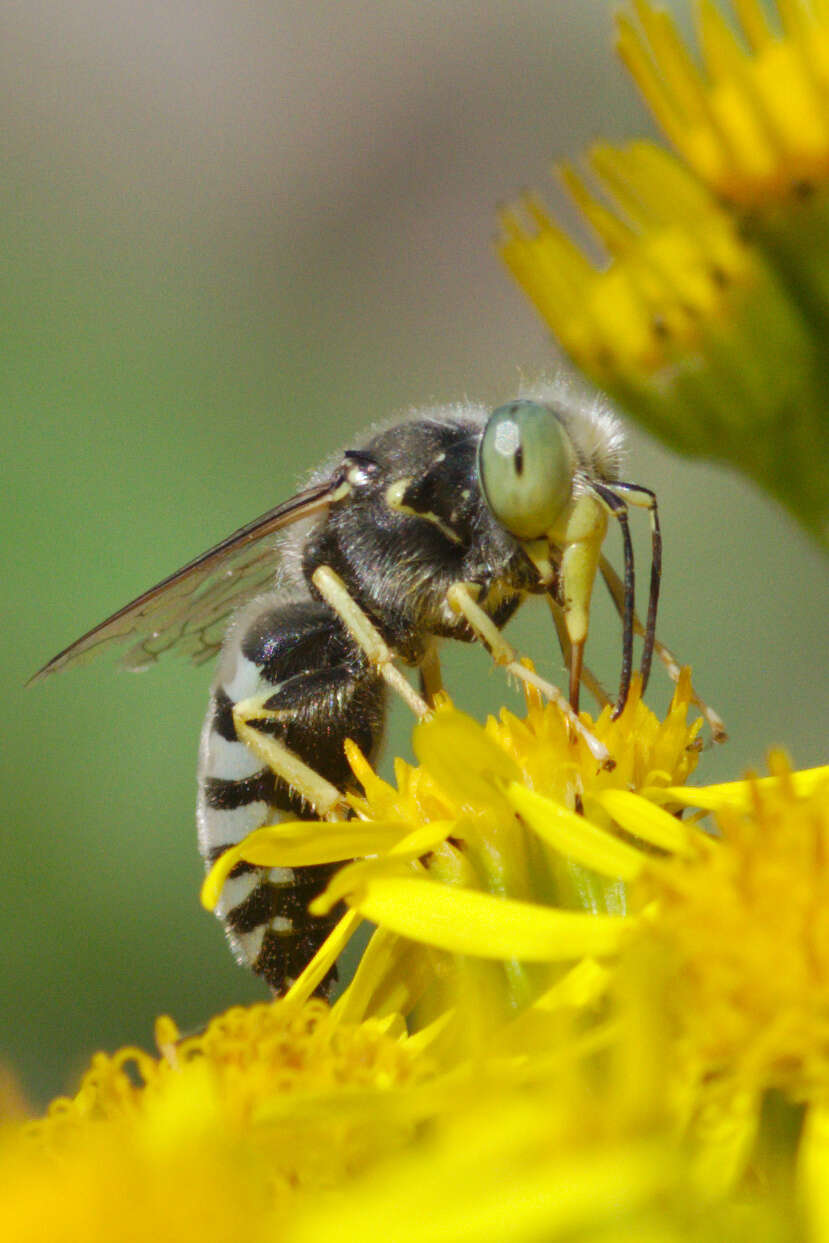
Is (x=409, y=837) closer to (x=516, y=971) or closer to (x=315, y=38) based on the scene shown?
(x=516, y=971)

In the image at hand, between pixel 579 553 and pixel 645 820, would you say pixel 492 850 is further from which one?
pixel 579 553

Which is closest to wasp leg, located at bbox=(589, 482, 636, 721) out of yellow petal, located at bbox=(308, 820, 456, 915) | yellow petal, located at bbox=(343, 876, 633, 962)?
yellow petal, located at bbox=(308, 820, 456, 915)

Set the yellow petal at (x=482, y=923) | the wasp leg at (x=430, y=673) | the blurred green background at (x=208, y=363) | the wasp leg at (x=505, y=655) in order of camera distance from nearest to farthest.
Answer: the yellow petal at (x=482, y=923), the wasp leg at (x=505, y=655), the wasp leg at (x=430, y=673), the blurred green background at (x=208, y=363)

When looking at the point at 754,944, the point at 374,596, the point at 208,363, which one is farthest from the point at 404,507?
the point at 208,363

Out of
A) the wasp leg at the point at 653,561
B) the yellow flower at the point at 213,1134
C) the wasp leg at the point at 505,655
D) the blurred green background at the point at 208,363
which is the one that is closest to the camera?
the yellow flower at the point at 213,1134

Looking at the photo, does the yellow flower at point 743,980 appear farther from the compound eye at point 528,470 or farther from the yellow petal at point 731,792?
the compound eye at point 528,470

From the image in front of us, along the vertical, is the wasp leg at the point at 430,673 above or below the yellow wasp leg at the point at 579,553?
below

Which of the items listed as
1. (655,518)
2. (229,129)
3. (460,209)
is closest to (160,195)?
(229,129)

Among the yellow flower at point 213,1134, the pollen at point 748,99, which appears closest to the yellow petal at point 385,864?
the yellow flower at point 213,1134
